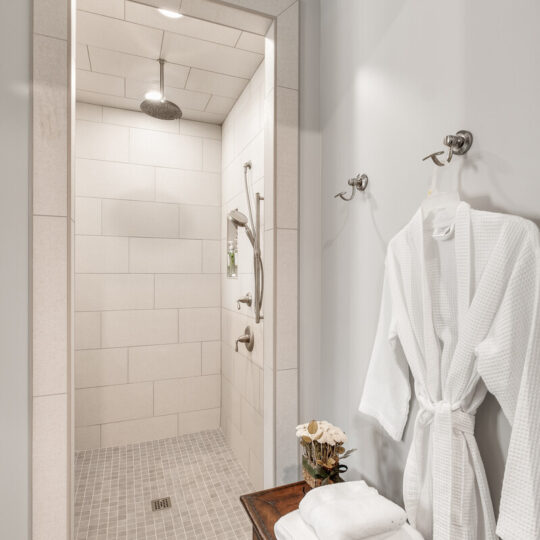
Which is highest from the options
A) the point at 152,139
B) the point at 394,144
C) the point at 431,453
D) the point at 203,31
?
the point at 203,31

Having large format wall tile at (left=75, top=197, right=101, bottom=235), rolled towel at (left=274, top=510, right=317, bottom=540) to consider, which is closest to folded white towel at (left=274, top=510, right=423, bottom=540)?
rolled towel at (left=274, top=510, right=317, bottom=540)

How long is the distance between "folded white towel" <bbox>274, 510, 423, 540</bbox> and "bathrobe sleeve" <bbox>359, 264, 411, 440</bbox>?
0.67ft

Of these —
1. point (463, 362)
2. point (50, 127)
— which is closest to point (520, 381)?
point (463, 362)

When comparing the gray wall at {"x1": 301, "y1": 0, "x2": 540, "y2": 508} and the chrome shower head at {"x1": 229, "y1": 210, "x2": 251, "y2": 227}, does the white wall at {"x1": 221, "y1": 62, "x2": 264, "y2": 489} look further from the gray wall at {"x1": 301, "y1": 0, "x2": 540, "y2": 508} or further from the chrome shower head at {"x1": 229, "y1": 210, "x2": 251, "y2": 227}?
the gray wall at {"x1": 301, "y1": 0, "x2": 540, "y2": 508}

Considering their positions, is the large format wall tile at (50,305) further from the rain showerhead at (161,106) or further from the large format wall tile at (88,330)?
the large format wall tile at (88,330)

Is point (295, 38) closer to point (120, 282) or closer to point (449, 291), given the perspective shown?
point (449, 291)

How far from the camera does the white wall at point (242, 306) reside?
204cm

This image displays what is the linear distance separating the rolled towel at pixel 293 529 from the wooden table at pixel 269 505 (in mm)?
41

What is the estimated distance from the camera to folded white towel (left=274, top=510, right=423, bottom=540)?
77 centimetres

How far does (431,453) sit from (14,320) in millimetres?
1135

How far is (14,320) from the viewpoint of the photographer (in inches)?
39.1

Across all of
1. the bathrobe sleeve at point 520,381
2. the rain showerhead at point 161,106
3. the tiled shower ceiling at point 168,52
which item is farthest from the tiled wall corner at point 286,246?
the rain showerhead at point 161,106

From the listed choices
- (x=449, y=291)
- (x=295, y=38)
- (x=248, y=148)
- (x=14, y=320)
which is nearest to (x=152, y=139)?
(x=248, y=148)

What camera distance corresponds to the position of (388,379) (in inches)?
36.9
